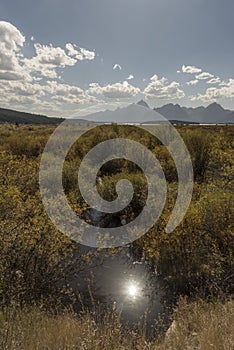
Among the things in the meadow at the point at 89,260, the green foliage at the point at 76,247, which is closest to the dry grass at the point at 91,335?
the meadow at the point at 89,260

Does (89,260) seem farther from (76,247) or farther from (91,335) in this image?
(91,335)

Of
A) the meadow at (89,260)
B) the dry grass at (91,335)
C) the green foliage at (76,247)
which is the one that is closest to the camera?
the dry grass at (91,335)

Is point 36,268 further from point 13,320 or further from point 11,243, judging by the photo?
point 13,320

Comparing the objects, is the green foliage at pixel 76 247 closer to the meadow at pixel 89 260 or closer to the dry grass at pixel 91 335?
the meadow at pixel 89 260

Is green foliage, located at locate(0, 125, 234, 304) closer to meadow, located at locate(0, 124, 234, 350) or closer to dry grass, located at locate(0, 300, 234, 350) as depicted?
meadow, located at locate(0, 124, 234, 350)

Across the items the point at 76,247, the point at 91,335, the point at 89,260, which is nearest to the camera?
the point at 91,335

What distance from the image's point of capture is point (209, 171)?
14.5 meters

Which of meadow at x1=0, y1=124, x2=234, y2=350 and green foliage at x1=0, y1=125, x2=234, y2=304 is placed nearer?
meadow at x1=0, y1=124, x2=234, y2=350

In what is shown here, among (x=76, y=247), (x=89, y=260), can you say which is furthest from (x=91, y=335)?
(x=89, y=260)

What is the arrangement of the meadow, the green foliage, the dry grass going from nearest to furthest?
the dry grass, the meadow, the green foliage

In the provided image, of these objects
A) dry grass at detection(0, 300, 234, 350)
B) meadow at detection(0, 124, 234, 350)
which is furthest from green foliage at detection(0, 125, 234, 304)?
dry grass at detection(0, 300, 234, 350)

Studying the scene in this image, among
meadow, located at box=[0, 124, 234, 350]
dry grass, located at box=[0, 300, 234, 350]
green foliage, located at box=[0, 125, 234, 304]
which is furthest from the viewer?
green foliage, located at box=[0, 125, 234, 304]

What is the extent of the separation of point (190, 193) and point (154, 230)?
2016 millimetres

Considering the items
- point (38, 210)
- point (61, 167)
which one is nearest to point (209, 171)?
point (61, 167)
